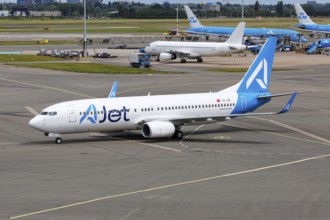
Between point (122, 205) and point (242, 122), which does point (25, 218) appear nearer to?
point (122, 205)

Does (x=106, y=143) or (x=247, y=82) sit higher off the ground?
(x=247, y=82)

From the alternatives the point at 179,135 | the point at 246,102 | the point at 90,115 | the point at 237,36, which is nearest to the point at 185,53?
the point at 237,36

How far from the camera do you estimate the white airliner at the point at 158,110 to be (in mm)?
54188

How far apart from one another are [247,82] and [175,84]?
3833 centimetres

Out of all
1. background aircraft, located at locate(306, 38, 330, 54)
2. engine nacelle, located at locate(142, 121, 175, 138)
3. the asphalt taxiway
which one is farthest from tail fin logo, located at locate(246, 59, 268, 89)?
background aircraft, located at locate(306, 38, 330, 54)

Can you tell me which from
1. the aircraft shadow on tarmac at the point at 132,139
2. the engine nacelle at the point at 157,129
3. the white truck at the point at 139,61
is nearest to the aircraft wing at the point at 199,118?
the engine nacelle at the point at 157,129

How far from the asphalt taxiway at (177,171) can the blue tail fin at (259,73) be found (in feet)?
12.2

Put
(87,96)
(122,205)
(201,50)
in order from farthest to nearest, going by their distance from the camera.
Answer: (201,50) → (87,96) → (122,205)

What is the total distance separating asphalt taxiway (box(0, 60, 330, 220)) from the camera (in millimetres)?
35625

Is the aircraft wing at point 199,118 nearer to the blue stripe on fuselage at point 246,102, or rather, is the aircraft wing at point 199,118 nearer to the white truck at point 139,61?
the blue stripe on fuselage at point 246,102

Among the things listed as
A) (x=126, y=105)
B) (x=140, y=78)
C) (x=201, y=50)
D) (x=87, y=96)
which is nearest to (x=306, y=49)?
(x=201, y=50)

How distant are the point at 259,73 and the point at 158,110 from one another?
1083 cm

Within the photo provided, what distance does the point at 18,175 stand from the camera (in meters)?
43.9

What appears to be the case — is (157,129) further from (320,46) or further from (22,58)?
(320,46)
